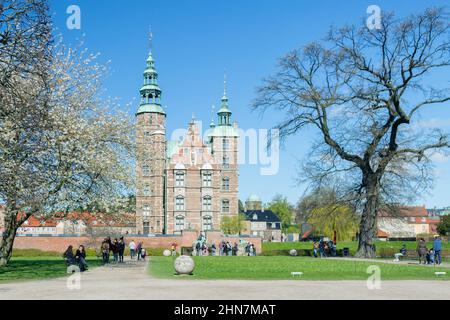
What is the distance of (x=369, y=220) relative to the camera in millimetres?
38719

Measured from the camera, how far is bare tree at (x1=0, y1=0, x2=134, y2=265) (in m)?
21.9

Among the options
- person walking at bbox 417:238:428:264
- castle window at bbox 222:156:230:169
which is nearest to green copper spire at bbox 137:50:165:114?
castle window at bbox 222:156:230:169

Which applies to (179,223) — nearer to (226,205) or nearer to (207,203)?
(207,203)

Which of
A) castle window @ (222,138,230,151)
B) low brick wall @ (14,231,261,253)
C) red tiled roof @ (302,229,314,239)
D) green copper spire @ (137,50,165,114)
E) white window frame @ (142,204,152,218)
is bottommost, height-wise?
red tiled roof @ (302,229,314,239)

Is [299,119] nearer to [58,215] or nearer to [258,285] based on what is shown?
[58,215]

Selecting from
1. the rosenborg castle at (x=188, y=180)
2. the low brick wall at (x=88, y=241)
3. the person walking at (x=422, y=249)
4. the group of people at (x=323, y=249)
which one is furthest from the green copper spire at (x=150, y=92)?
the person walking at (x=422, y=249)

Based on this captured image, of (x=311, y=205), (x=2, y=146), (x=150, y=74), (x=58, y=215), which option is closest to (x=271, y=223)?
(x=150, y=74)

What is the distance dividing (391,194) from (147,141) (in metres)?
17.5

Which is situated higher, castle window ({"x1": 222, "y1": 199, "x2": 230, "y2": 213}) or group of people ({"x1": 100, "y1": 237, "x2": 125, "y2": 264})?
castle window ({"x1": 222, "y1": 199, "x2": 230, "y2": 213})

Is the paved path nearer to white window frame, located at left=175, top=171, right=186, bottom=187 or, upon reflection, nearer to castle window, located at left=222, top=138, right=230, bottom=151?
white window frame, located at left=175, top=171, right=186, bottom=187

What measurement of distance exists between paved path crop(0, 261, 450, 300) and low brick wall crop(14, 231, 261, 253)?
30.9 metres

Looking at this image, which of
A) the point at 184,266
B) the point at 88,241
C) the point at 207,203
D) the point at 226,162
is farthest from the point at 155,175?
the point at 184,266

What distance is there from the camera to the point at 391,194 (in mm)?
39844

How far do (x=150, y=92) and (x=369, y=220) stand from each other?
5184cm
